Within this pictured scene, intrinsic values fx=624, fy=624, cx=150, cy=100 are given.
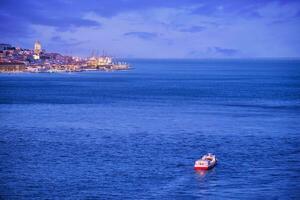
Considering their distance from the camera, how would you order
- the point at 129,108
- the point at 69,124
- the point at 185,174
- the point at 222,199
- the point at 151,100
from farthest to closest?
the point at 151,100
the point at 129,108
the point at 69,124
the point at 185,174
the point at 222,199

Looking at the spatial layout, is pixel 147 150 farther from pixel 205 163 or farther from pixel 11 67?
pixel 11 67

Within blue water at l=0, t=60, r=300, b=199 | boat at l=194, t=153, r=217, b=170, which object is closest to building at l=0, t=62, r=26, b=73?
Answer: blue water at l=0, t=60, r=300, b=199

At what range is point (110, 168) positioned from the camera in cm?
3347

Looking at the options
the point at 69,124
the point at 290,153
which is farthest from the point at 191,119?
the point at 290,153

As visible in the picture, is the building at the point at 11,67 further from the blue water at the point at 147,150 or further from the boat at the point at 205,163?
the boat at the point at 205,163

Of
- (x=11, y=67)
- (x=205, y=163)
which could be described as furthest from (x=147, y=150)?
(x=11, y=67)

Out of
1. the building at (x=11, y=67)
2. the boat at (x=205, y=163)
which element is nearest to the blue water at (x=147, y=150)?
the boat at (x=205, y=163)

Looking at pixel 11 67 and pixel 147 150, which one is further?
pixel 11 67

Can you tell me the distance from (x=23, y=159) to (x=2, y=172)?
3.57m

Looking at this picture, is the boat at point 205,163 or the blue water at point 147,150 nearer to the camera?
the blue water at point 147,150

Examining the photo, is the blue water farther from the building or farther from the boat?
the building

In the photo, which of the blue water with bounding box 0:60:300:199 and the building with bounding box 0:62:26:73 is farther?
the building with bounding box 0:62:26:73

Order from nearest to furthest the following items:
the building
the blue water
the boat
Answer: the blue water → the boat → the building

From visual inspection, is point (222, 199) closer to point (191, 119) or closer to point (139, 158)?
point (139, 158)
